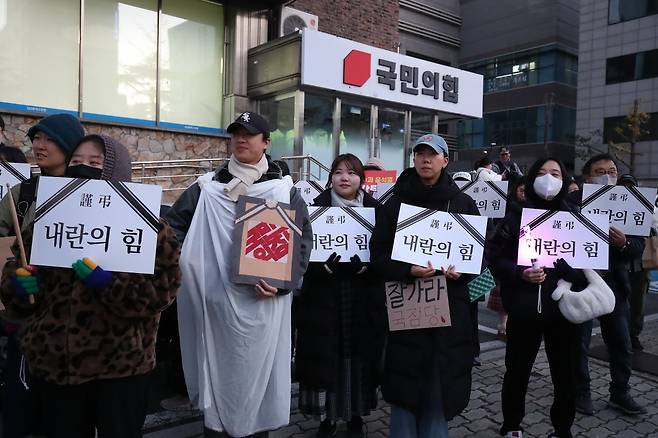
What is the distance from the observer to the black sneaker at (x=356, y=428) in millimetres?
3596

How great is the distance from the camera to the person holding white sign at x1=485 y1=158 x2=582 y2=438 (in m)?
3.27

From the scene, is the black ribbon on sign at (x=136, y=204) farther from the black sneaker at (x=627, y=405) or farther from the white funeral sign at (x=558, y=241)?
the black sneaker at (x=627, y=405)

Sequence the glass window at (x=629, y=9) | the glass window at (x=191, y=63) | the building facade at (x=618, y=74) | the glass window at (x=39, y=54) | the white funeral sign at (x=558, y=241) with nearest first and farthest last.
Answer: the white funeral sign at (x=558, y=241) → the glass window at (x=39, y=54) → the glass window at (x=191, y=63) → the glass window at (x=629, y=9) → the building facade at (x=618, y=74)

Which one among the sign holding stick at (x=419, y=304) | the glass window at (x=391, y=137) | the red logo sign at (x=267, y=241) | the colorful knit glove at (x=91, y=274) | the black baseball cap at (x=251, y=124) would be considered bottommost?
the sign holding stick at (x=419, y=304)

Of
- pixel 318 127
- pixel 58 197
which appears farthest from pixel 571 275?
pixel 318 127

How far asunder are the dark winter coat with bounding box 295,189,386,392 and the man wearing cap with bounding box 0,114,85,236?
1.68m

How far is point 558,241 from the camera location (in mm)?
3287

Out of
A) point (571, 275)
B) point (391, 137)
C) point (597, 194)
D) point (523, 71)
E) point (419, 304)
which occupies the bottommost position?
point (419, 304)

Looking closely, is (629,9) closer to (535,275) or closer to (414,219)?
(535,275)

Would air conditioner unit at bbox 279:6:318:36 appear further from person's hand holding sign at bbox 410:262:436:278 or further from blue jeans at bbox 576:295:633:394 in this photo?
person's hand holding sign at bbox 410:262:436:278

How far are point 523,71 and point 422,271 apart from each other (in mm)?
46004

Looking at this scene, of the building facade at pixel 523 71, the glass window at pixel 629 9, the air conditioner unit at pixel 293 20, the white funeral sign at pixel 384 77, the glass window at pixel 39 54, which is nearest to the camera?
the glass window at pixel 39 54

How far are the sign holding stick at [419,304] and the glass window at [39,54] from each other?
30.4 ft

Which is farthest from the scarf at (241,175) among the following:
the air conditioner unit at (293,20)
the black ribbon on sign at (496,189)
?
the air conditioner unit at (293,20)
